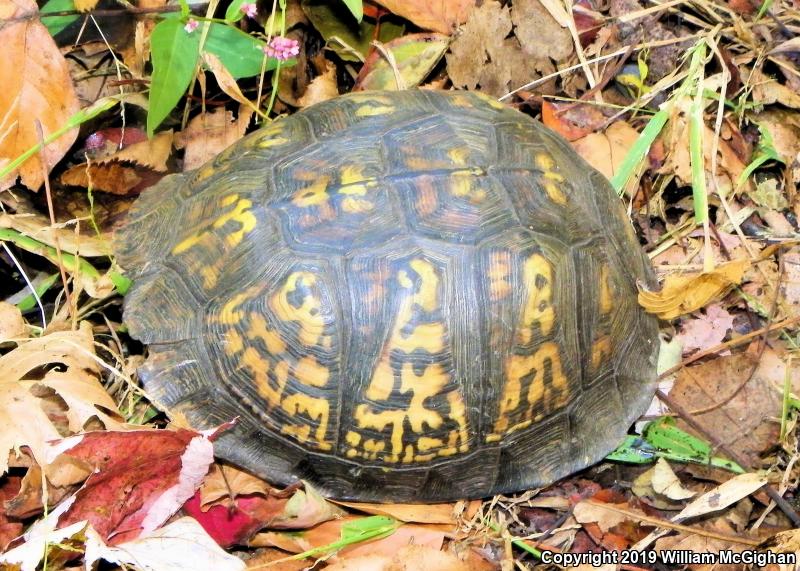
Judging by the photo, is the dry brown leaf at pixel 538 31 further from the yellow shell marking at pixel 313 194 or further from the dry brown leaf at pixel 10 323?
the dry brown leaf at pixel 10 323

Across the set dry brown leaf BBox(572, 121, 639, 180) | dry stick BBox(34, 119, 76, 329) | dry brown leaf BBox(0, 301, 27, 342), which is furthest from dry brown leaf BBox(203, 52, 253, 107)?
dry brown leaf BBox(572, 121, 639, 180)

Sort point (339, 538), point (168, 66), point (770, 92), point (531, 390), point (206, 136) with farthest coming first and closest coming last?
point (770, 92) → point (206, 136) → point (168, 66) → point (339, 538) → point (531, 390)

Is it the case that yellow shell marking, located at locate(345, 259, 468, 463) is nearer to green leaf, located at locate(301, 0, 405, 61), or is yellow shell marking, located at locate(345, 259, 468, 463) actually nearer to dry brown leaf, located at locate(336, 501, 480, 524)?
dry brown leaf, located at locate(336, 501, 480, 524)

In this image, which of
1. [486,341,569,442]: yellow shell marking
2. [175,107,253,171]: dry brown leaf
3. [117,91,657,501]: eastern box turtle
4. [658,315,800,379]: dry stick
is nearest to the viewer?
[117,91,657,501]: eastern box turtle

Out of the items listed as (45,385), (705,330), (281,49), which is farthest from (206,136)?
(705,330)

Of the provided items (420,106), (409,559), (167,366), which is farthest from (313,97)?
(409,559)

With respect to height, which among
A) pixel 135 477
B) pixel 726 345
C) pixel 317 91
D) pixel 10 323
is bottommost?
pixel 726 345

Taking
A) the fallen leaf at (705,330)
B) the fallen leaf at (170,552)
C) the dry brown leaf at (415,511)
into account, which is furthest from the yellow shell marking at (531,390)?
the fallen leaf at (170,552)

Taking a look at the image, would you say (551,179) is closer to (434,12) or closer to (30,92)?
(434,12)
